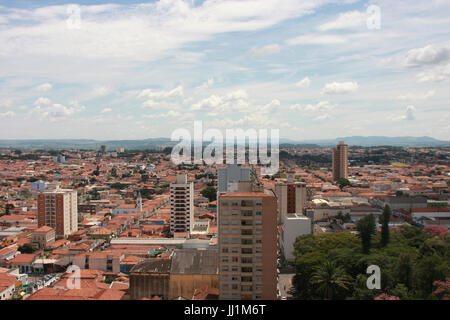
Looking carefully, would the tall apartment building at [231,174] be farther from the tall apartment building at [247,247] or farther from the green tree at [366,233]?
the tall apartment building at [247,247]

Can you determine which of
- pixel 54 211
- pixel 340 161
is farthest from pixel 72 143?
pixel 54 211

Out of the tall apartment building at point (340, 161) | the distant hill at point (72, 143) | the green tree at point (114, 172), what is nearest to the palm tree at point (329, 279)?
the distant hill at point (72, 143)

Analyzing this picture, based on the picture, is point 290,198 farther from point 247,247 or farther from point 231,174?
point 247,247

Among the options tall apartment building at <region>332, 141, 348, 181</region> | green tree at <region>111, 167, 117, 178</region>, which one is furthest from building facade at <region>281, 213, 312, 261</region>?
green tree at <region>111, 167, 117, 178</region>

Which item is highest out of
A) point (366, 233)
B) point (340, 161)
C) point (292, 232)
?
point (340, 161)

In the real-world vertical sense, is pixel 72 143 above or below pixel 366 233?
above
